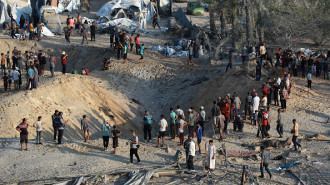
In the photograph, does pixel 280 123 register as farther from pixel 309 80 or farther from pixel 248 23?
pixel 248 23

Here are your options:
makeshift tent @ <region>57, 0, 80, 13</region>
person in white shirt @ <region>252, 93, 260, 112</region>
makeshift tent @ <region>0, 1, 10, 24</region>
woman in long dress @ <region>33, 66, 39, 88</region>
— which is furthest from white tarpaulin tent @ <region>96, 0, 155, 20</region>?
person in white shirt @ <region>252, 93, 260, 112</region>

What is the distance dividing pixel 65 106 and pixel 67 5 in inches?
842

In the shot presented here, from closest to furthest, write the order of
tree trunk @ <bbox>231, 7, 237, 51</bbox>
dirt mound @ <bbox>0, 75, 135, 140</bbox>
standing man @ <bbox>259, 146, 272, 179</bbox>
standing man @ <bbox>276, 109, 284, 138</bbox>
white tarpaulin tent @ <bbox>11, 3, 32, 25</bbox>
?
standing man @ <bbox>259, 146, 272, 179</bbox>, standing man @ <bbox>276, 109, 284, 138</bbox>, dirt mound @ <bbox>0, 75, 135, 140</bbox>, tree trunk @ <bbox>231, 7, 237, 51</bbox>, white tarpaulin tent @ <bbox>11, 3, 32, 25</bbox>

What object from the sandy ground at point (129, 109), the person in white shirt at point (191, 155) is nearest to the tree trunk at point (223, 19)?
the sandy ground at point (129, 109)

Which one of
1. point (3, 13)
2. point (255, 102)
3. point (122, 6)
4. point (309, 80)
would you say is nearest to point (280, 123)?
point (255, 102)

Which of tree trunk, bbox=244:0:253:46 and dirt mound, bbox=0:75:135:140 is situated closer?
dirt mound, bbox=0:75:135:140

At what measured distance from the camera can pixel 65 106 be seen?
2112cm

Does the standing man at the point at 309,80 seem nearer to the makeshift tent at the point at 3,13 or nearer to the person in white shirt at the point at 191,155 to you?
the person in white shirt at the point at 191,155

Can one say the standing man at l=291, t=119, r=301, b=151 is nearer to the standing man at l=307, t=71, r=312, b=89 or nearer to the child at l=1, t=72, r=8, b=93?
the standing man at l=307, t=71, r=312, b=89

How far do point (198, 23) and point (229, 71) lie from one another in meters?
14.2

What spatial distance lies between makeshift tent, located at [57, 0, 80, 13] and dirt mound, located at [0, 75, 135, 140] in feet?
60.4

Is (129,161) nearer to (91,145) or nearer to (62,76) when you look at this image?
(91,145)

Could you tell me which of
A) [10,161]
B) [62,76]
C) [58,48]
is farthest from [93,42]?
[10,161]

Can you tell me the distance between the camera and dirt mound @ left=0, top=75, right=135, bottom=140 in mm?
19188
